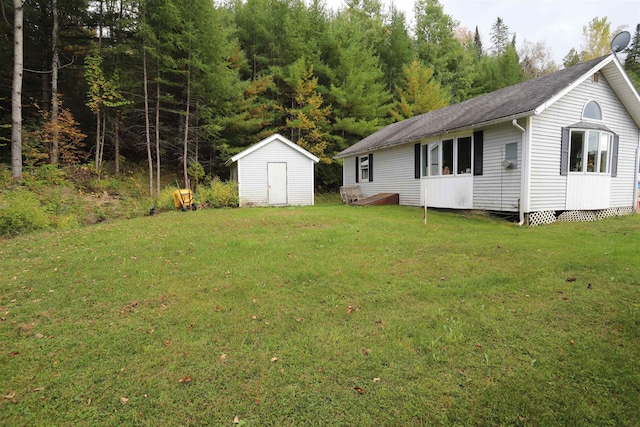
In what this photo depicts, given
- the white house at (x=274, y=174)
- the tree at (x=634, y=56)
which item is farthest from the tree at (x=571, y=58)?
the white house at (x=274, y=174)

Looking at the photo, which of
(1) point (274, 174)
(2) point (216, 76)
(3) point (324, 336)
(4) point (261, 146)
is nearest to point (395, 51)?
(2) point (216, 76)

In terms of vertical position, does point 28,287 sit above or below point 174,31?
below

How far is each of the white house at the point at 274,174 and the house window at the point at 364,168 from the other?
105 inches

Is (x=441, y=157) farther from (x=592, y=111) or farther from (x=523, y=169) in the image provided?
(x=592, y=111)

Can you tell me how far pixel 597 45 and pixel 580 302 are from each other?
37.4 meters

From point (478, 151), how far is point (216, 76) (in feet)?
47.2

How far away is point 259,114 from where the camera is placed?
71.9ft

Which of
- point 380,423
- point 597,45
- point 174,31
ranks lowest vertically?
point 380,423

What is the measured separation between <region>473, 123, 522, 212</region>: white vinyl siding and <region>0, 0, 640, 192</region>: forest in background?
13.1 m

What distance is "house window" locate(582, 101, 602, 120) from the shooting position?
33.4 ft

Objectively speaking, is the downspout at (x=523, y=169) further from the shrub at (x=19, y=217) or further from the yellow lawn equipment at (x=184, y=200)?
the shrub at (x=19, y=217)

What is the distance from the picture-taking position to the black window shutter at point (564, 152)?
9719 mm

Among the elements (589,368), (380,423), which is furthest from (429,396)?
(589,368)

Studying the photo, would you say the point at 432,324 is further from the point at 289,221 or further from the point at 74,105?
the point at 74,105
